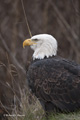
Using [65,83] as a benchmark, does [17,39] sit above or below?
below

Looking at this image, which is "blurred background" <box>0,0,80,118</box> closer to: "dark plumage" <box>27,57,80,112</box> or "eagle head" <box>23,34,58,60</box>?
"eagle head" <box>23,34,58,60</box>

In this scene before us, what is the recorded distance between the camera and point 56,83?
5895mm

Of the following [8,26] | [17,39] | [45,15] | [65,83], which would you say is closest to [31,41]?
[65,83]

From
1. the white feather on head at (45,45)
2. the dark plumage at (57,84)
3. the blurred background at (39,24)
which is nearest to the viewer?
the dark plumage at (57,84)

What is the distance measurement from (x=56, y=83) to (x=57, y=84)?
3cm

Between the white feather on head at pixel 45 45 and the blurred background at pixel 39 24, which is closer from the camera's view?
the white feather on head at pixel 45 45

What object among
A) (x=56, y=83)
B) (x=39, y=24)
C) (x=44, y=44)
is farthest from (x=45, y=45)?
(x=39, y=24)

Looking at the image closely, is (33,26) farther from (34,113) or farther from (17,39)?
(34,113)

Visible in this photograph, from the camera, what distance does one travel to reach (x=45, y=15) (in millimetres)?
16266

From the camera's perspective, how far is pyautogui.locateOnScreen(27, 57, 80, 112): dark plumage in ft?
19.0

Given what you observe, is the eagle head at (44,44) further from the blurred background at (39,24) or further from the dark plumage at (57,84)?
the blurred background at (39,24)

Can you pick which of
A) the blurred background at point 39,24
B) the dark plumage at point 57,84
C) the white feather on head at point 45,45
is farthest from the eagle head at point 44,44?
the blurred background at point 39,24

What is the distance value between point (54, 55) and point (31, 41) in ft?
1.81

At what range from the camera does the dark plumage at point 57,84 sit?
5.79 metres
